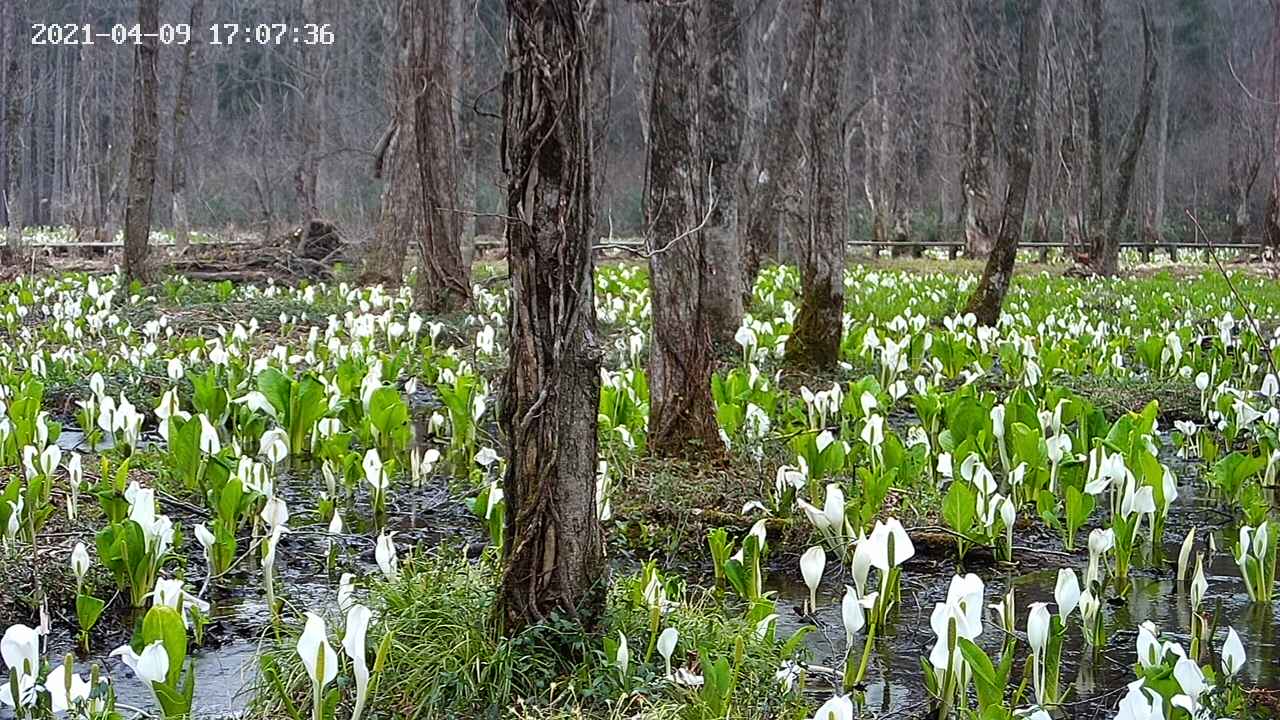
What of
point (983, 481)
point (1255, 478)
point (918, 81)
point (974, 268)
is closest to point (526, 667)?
point (983, 481)

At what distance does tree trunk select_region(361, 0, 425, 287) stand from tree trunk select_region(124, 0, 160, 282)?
2274 millimetres

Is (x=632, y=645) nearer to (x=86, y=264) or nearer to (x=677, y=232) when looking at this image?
(x=677, y=232)

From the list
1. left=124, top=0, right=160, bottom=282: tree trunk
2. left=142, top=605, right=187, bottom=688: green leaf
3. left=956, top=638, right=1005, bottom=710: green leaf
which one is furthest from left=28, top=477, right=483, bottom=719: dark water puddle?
left=124, top=0, right=160, bottom=282: tree trunk

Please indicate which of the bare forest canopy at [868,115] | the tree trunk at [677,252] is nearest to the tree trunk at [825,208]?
the tree trunk at [677,252]

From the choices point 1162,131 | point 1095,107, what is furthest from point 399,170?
point 1162,131

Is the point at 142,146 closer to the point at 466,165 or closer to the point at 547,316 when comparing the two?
the point at 466,165

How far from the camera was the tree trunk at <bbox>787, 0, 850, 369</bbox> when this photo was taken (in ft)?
27.4

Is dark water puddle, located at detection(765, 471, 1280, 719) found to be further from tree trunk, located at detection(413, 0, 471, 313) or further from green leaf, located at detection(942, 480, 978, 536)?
tree trunk, located at detection(413, 0, 471, 313)

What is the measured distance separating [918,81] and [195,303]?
1043 inches

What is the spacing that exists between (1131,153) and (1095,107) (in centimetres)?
541

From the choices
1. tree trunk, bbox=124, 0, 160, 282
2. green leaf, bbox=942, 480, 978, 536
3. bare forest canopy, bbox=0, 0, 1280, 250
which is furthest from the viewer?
bare forest canopy, bbox=0, 0, 1280, 250

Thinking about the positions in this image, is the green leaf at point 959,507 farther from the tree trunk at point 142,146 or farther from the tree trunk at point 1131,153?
the tree trunk at point 1131,153

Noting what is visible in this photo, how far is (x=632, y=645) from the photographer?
3451 mm

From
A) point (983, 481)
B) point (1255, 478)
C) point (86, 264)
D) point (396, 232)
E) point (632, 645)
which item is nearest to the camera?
point (632, 645)
